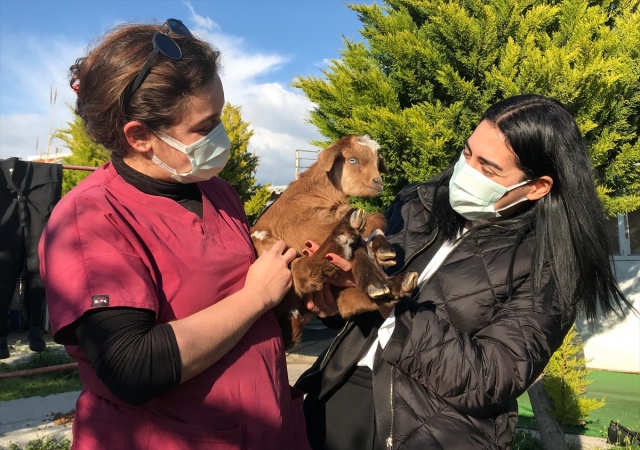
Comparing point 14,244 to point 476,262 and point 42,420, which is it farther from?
point 476,262

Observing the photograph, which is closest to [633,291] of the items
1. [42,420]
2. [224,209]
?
[42,420]

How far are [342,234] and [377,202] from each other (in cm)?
400

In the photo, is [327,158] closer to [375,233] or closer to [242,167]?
[375,233]

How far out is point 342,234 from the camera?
2.65 m

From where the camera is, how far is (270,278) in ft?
6.51

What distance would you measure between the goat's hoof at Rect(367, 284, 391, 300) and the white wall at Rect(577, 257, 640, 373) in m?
10.2

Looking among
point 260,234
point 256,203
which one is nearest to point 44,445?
point 260,234

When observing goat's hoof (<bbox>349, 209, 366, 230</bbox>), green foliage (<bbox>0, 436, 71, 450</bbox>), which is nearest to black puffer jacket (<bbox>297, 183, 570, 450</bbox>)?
goat's hoof (<bbox>349, 209, 366, 230</bbox>)

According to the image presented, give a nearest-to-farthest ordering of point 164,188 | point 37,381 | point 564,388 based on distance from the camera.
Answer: point 164,188 < point 564,388 < point 37,381

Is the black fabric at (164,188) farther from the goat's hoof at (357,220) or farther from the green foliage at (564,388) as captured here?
the green foliage at (564,388)

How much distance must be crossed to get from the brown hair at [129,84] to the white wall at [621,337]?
11043 millimetres

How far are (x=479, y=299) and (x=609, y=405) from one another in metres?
7.65

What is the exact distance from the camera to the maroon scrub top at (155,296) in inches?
64.4

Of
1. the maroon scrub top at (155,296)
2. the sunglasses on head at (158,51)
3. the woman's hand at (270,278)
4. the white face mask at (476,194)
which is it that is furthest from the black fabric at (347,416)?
the sunglasses on head at (158,51)
